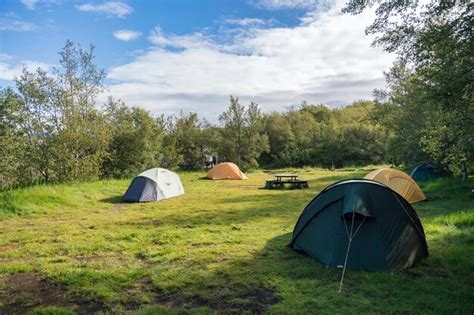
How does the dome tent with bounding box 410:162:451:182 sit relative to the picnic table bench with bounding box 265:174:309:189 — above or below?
above

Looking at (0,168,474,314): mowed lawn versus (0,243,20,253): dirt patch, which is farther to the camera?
(0,243,20,253): dirt patch

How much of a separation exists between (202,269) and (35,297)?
87.6 inches

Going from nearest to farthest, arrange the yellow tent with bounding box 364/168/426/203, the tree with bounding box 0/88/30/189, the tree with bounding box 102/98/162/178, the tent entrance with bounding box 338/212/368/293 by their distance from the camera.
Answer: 1. the tent entrance with bounding box 338/212/368/293
2. the yellow tent with bounding box 364/168/426/203
3. the tree with bounding box 0/88/30/189
4. the tree with bounding box 102/98/162/178

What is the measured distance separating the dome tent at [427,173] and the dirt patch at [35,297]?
1461 cm

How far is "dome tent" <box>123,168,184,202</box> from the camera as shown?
40.3ft

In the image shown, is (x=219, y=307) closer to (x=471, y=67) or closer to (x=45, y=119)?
(x=471, y=67)

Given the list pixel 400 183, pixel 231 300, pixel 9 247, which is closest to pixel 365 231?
pixel 231 300

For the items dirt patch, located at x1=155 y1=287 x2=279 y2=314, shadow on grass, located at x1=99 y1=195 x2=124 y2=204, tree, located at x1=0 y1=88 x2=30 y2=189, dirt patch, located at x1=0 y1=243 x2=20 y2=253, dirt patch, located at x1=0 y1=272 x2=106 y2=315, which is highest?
tree, located at x1=0 y1=88 x2=30 y2=189

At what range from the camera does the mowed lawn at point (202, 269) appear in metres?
4.12

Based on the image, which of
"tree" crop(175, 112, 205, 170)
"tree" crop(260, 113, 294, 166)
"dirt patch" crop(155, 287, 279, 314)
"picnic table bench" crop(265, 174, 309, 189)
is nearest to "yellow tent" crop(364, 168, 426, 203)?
"picnic table bench" crop(265, 174, 309, 189)

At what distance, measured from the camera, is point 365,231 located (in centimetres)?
527

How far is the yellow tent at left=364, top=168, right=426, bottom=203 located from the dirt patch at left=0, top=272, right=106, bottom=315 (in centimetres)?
849

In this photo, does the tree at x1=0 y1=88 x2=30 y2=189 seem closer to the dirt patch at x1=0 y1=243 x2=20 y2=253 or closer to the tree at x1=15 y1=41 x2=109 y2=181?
the tree at x1=15 y1=41 x2=109 y2=181

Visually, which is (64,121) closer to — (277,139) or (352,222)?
(352,222)
